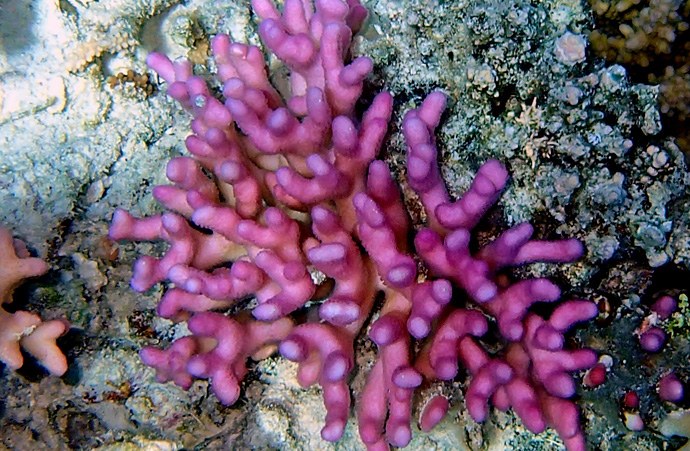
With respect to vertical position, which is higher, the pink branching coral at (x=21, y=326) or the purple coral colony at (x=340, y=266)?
the purple coral colony at (x=340, y=266)

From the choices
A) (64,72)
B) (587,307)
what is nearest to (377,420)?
(587,307)

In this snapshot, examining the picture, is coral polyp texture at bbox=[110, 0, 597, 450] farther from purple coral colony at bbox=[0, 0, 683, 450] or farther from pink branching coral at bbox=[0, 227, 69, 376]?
pink branching coral at bbox=[0, 227, 69, 376]

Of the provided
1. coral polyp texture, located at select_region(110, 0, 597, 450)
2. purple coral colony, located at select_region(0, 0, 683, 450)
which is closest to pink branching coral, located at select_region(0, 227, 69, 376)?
purple coral colony, located at select_region(0, 0, 683, 450)

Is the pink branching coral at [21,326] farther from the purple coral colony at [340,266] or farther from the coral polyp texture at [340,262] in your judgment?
the coral polyp texture at [340,262]

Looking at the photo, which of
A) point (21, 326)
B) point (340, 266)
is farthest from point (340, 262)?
point (21, 326)

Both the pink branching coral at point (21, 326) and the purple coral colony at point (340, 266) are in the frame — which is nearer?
the purple coral colony at point (340, 266)

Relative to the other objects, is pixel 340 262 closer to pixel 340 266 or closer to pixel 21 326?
pixel 340 266

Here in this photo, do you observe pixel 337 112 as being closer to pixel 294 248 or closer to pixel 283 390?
pixel 294 248

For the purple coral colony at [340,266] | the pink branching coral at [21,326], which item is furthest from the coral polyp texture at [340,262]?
the pink branching coral at [21,326]
